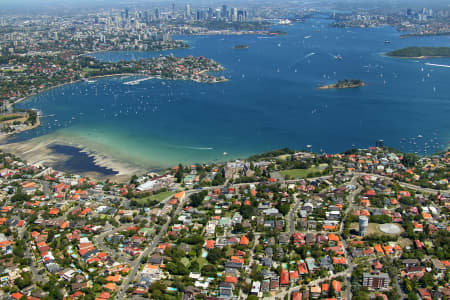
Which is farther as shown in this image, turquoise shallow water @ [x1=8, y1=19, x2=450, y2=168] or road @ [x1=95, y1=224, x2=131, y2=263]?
turquoise shallow water @ [x1=8, y1=19, x2=450, y2=168]

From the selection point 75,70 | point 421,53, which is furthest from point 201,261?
point 421,53

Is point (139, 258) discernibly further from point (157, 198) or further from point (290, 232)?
point (290, 232)

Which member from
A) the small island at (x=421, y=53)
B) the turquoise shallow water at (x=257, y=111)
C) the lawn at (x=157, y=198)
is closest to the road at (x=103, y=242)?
the lawn at (x=157, y=198)

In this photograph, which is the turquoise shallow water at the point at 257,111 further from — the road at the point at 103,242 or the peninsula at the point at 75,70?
the road at the point at 103,242

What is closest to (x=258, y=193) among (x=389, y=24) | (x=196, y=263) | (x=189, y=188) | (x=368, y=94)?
(x=189, y=188)

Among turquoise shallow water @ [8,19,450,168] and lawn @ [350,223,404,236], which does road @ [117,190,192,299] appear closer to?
turquoise shallow water @ [8,19,450,168]

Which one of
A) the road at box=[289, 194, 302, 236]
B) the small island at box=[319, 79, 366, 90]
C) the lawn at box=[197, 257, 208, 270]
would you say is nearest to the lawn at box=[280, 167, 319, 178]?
the road at box=[289, 194, 302, 236]
